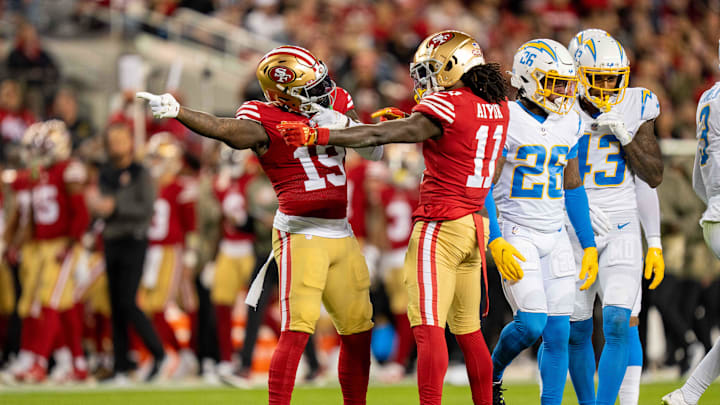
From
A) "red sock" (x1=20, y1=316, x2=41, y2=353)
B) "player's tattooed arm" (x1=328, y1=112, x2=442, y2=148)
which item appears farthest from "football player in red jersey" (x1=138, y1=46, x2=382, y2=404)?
"red sock" (x1=20, y1=316, x2=41, y2=353)

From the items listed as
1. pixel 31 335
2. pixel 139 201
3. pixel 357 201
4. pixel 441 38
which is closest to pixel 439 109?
pixel 441 38

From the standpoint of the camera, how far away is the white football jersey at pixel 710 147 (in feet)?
19.9

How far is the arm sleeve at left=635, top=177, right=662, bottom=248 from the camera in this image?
6223 mm

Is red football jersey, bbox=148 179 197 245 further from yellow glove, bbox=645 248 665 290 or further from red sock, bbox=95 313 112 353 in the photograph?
yellow glove, bbox=645 248 665 290

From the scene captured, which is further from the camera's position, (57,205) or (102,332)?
(102,332)

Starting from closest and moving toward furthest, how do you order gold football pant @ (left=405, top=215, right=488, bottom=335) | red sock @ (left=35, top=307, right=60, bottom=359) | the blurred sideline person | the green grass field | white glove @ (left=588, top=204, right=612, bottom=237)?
gold football pant @ (left=405, top=215, right=488, bottom=335) < white glove @ (left=588, top=204, right=612, bottom=237) < the green grass field < the blurred sideline person < red sock @ (left=35, top=307, right=60, bottom=359)

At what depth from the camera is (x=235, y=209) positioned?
9.91 metres

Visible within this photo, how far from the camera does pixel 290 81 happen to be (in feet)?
17.8

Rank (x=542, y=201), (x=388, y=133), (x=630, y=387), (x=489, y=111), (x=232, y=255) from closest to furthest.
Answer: (x=388, y=133)
(x=489, y=111)
(x=542, y=201)
(x=630, y=387)
(x=232, y=255)

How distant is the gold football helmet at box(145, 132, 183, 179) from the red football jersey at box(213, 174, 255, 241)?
62cm

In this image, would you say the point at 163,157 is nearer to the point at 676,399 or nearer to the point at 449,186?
the point at 449,186

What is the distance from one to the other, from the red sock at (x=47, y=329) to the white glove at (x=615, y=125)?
5.71 metres

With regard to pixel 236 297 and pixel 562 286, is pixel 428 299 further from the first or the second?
pixel 236 297

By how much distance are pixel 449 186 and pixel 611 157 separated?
1.26m
